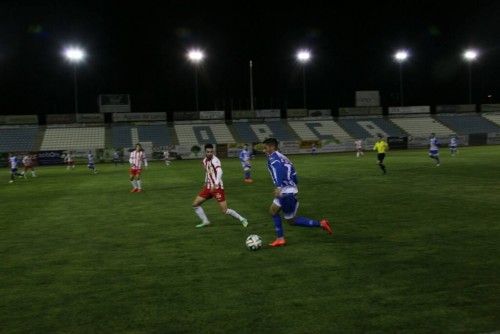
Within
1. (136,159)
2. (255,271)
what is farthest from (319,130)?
(255,271)

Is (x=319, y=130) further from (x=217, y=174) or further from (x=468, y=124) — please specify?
(x=217, y=174)

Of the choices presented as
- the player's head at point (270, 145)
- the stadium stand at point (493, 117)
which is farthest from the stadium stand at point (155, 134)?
the player's head at point (270, 145)

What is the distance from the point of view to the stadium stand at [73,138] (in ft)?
196

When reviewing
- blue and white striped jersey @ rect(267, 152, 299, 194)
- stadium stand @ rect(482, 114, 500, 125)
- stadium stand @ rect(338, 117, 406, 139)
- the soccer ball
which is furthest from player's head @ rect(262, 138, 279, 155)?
stadium stand @ rect(482, 114, 500, 125)

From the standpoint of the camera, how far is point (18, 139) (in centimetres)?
6062

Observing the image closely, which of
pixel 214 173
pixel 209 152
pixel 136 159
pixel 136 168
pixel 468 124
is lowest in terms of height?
pixel 136 168

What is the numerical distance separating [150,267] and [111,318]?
2565mm

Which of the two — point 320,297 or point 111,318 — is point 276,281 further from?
point 111,318

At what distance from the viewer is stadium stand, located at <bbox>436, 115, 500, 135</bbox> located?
71062 millimetres

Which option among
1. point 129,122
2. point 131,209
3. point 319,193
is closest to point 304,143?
point 129,122

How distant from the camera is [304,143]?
205ft

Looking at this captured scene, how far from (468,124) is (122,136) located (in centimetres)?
5130

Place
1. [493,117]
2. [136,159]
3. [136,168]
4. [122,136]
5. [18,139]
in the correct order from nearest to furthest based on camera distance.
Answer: [136,168] < [136,159] < [18,139] < [122,136] < [493,117]

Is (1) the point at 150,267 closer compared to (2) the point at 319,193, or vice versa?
(1) the point at 150,267
